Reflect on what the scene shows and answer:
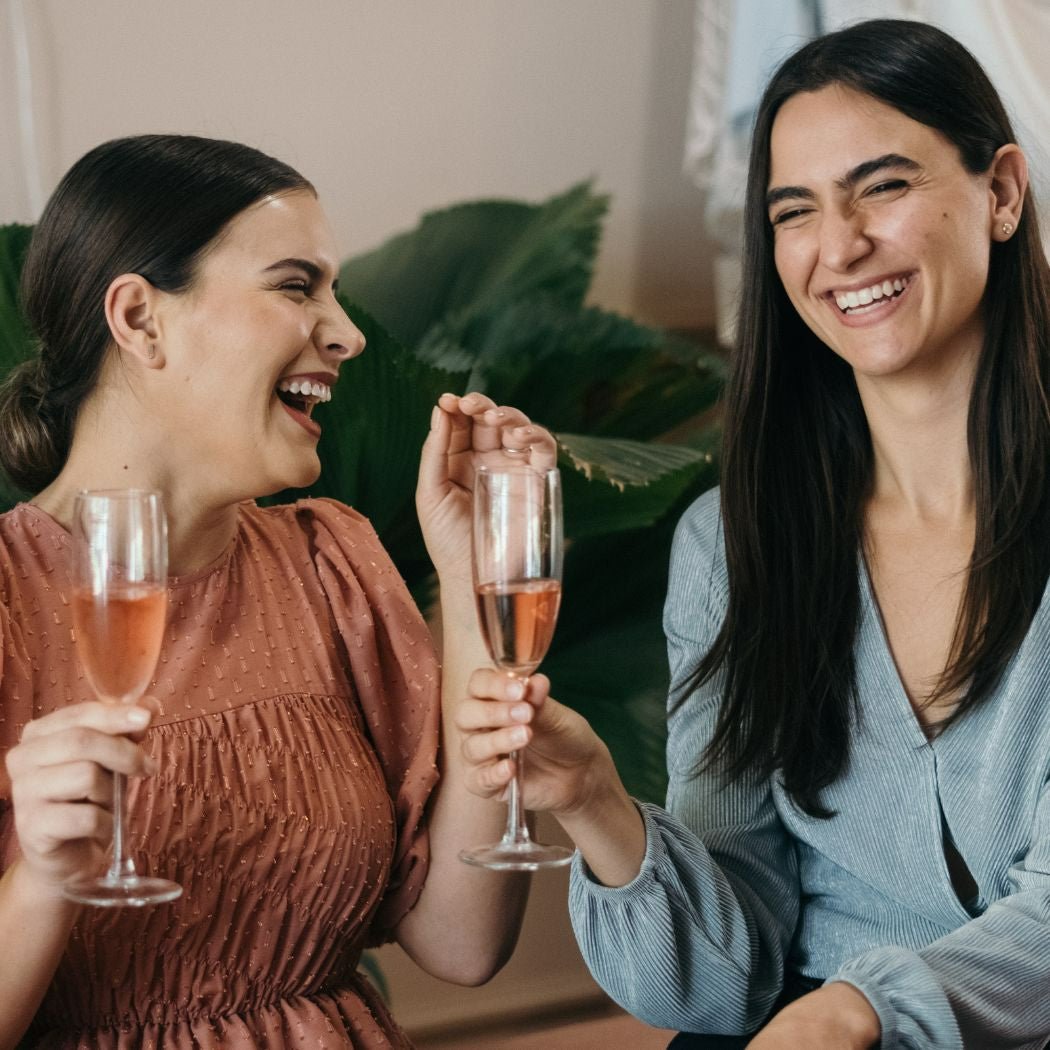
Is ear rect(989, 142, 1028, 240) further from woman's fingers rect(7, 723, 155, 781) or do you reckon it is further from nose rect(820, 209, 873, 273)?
woman's fingers rect(7, 723, 155, 781)

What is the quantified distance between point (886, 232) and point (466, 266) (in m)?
1.30

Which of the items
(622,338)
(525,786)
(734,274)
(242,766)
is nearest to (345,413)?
(622,338)

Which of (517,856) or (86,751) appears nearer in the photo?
(86,751)

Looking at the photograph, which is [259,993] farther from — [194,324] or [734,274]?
[734,274]

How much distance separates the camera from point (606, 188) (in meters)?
3.29

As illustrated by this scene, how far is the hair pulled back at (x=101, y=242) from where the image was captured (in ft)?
5.13

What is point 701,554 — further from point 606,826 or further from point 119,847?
point 119,847

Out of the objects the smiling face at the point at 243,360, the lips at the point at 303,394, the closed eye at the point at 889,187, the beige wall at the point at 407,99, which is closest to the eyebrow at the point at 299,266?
the smiling face at the point at 243,360

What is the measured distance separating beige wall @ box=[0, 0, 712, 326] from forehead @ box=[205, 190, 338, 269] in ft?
3.77

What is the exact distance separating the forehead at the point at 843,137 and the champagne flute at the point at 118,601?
2.70 ft

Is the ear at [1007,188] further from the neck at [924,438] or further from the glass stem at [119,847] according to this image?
the glass stem at [119,847]

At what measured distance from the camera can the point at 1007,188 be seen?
1645mm

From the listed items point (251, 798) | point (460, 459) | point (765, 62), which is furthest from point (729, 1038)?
point (765, 62)

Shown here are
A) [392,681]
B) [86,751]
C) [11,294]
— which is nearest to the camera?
[86,751]
